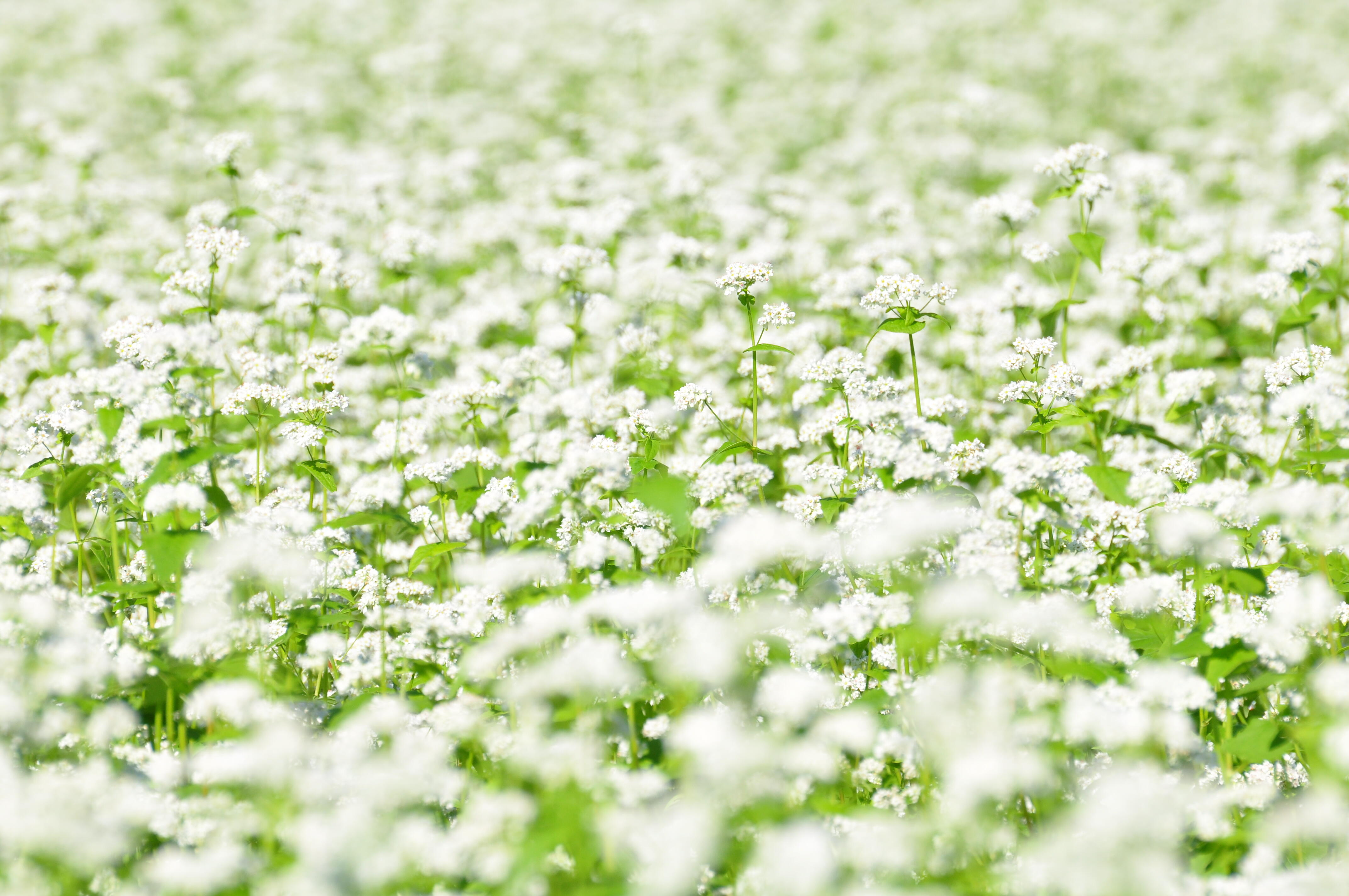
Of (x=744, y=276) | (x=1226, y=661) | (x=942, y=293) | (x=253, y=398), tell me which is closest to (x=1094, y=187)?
(x=942, y=293)

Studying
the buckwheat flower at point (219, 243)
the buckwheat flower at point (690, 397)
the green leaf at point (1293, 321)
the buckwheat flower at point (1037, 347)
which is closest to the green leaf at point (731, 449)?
the buckwheat flower at point (690, 397)

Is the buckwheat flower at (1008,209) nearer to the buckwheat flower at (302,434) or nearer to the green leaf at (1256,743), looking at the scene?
the green leaf at (1256,743)

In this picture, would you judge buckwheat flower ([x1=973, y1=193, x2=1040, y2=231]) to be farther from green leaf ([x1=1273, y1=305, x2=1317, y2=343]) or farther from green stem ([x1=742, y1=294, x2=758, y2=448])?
green stem ([x1=742, y1=294, x2=758, y2=448])

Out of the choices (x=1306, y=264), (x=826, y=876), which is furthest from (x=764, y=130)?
(x=826, y=876)

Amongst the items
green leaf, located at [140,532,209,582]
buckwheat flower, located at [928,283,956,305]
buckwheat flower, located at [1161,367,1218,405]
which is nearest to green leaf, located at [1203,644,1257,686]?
buckwheat flower, located at [928,283,956,305]

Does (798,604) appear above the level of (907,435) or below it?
below

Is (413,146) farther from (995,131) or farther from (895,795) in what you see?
(895,795)
